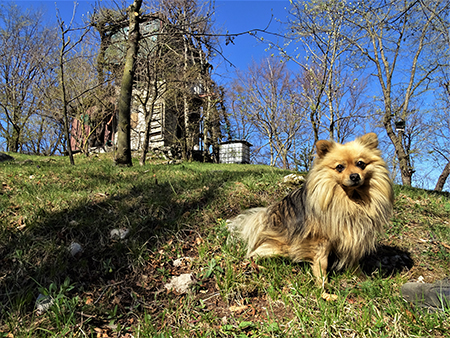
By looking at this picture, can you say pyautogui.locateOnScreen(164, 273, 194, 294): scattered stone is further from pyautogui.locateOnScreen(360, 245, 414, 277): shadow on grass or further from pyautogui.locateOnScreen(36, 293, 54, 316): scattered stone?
pyautogui.locateOnScreen(360, 245, 414, 277): shadow on grass

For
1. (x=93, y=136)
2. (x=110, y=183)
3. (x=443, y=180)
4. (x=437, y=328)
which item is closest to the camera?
(x=437, y=328)

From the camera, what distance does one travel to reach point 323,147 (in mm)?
3029

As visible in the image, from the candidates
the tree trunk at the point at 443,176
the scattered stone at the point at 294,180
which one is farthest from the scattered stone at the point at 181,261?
the tree trunk at the point at 443,176

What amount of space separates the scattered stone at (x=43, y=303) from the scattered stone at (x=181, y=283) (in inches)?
43.5

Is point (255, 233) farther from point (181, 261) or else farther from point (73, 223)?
point (73, 223)

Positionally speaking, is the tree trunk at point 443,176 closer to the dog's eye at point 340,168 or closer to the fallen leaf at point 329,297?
the dog's eye at point 340,168

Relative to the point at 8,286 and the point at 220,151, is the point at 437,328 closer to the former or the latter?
the point at 8,286

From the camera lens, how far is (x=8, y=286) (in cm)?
279

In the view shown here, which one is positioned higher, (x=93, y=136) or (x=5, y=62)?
(x=5, y=62)

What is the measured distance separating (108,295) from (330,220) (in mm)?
2482

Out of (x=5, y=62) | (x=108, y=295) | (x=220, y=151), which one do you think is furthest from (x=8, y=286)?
(x=5, y=62)

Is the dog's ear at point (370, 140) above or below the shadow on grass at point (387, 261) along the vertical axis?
above

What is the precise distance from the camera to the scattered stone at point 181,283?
297 centimetres

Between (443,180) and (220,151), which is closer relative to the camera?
(443,180)
